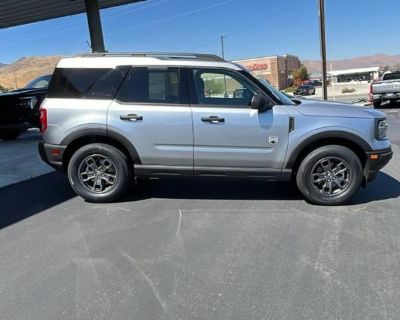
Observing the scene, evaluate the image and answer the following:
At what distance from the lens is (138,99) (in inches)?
230

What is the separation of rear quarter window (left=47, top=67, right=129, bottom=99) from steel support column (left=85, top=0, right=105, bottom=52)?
10710 millimetres

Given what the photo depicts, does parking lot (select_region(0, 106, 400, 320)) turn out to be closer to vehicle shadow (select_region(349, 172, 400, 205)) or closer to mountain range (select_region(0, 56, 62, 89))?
vehicle shadow (select_region(349, 172, 400, 205))

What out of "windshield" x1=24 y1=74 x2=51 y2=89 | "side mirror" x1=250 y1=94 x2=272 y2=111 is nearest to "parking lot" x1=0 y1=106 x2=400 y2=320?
"side mirror" x1=250 y1=94 x2=272 y2=111

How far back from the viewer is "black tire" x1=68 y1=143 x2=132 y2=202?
19.5 feet

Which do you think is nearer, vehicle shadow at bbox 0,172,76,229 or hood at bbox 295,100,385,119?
hood at bbox 295,100,385,119

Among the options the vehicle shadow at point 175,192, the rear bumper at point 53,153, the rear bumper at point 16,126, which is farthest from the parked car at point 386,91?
the rear bumper at point 53,153

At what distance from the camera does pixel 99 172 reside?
607 centimetres

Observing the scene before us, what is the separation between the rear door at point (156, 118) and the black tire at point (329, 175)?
4.86 feet

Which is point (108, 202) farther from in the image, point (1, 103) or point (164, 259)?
point (1, 103)

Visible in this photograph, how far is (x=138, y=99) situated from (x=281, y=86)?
76.4m

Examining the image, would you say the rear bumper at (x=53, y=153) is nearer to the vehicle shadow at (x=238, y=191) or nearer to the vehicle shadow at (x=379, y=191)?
the vehicle shadow at (x=238, y=191)

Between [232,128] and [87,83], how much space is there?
6.58ft

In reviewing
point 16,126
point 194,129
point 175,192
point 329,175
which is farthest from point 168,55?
point 16,126

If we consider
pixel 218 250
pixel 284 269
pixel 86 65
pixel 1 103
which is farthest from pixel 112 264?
pixel 1 103
